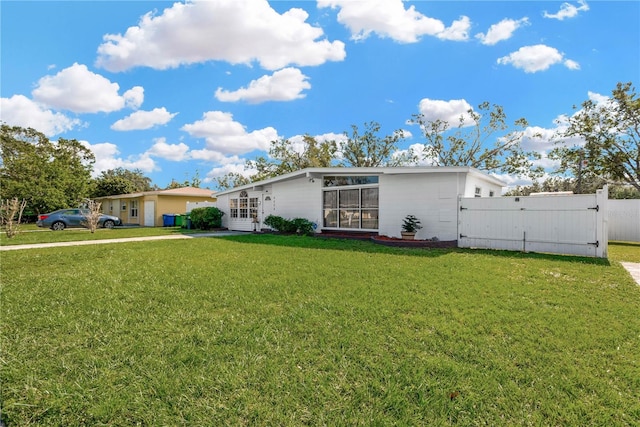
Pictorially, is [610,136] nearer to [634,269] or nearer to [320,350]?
[634,269]

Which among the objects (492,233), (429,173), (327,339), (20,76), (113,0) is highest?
(113,0)

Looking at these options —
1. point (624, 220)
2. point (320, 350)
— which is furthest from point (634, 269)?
point (624, 220)

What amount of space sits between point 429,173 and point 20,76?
1231 centimetres

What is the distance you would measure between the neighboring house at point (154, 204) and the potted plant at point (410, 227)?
15.3 m

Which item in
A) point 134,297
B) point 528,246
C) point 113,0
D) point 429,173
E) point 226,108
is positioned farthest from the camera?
point 226,108

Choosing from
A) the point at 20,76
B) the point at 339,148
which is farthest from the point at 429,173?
the point at 339,148

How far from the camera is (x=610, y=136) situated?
738 inches

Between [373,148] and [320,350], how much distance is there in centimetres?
2916

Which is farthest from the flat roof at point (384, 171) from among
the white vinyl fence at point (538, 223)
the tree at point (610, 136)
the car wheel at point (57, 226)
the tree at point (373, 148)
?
the tree at point (373, 148)

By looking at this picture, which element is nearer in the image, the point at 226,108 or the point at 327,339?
the point at 327,339

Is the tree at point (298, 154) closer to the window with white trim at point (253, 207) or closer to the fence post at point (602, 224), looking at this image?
the window with white trim at point (253, 207)

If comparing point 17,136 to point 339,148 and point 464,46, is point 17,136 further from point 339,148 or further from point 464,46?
point 464,46

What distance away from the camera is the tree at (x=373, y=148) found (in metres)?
30.4

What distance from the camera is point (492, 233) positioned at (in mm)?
10008
